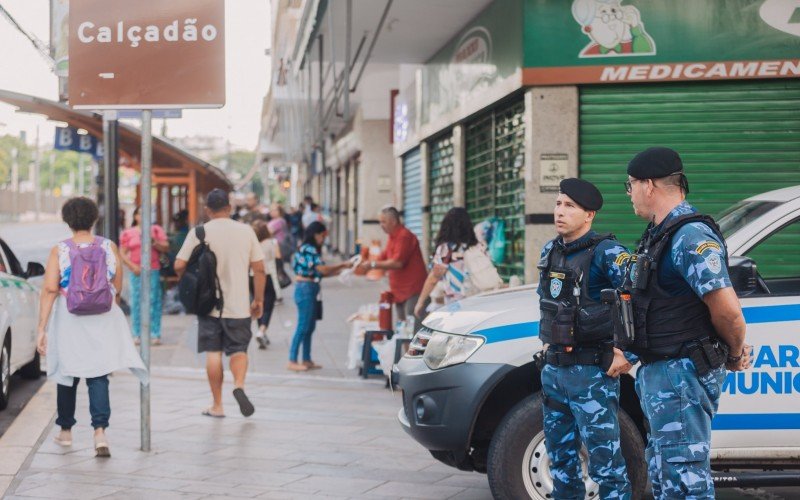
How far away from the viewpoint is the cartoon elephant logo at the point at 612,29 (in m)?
11.2

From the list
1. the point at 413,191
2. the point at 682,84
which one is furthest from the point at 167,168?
the point at 682,84

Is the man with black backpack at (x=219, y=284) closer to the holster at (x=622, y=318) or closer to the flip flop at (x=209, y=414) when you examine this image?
the flip flop at (x=209, y=414)

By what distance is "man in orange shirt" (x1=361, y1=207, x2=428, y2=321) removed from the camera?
38.4ft

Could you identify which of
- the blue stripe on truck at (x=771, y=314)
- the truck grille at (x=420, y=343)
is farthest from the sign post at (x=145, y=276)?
the blue stripe on truck at (x=771, y=314)

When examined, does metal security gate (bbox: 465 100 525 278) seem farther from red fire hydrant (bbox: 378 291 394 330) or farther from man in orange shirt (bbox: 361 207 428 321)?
red fire hydrant (bbox: 378 291 394 330)

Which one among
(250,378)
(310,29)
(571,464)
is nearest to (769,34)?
(310,29)

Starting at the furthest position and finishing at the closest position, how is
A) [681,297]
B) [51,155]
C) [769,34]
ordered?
[51,155] < [769,34] < [681,297]

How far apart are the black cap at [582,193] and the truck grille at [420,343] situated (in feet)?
4.64

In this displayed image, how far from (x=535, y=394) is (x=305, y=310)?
21.1 ft

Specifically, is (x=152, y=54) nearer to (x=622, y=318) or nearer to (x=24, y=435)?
(x=24, y=435)

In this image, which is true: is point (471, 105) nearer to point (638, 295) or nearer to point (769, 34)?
point (769, 34)

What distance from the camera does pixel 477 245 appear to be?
10070 mm

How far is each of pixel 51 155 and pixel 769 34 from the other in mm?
153575

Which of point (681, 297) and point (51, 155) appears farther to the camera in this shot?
point (51, 155)
